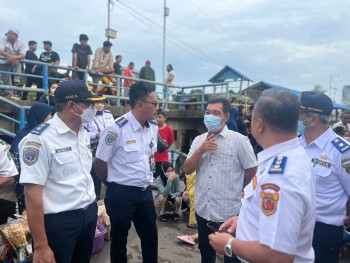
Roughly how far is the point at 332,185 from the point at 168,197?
10.4 ft

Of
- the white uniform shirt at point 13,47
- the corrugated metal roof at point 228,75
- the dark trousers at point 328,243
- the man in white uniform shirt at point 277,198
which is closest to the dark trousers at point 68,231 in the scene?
the man in white uniform shirt at point 277,198

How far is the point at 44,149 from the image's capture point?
1.96 meters

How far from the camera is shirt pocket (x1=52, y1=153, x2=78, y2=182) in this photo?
200 centimetres

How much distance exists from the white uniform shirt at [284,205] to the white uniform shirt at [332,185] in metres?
0.94

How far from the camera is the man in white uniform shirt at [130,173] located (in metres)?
2.83

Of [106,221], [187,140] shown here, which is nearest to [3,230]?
[106,221]

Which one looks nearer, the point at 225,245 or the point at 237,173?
the point at 225,245

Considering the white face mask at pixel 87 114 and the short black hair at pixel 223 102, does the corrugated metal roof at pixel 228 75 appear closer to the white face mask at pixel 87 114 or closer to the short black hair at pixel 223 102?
the short black hair at pixel 223 102

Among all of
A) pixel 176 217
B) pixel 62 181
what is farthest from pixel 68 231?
pixel 176 217

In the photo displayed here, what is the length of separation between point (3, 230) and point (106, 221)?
1.29 m

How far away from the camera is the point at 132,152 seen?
288cm

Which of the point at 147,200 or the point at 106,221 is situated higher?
the point at 147,200

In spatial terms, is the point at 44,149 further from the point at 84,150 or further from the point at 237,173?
the point at 237,173

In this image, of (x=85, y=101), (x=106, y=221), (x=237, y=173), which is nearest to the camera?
(x=85, y=101)
